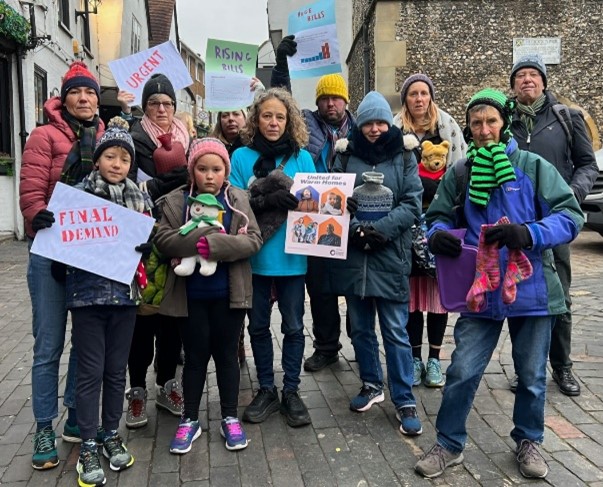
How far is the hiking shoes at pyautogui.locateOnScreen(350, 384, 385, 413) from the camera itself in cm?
388

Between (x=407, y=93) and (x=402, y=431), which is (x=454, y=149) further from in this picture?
(x=402, y=431)

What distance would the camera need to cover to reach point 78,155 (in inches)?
125

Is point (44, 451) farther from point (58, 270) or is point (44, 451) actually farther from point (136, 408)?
point (58, 270)

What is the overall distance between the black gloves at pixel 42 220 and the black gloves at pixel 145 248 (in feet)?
1.49

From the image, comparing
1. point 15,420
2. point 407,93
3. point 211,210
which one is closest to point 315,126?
point 407,93

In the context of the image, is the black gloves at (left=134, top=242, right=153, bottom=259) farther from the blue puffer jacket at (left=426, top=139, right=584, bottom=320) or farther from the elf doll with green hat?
the blue puffer jacket at (left=426, top=139, right=584, bottom=320)

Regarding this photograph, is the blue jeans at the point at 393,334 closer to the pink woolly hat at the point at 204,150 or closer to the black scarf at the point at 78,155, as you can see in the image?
the pink woolly hat at the point at 204,150

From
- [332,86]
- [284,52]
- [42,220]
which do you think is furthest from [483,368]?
[284,52]

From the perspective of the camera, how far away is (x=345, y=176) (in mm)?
3592

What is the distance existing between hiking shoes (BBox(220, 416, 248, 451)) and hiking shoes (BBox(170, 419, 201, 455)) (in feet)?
0.56

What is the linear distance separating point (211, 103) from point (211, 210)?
158 centimetres

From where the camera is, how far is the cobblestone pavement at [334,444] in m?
3.08

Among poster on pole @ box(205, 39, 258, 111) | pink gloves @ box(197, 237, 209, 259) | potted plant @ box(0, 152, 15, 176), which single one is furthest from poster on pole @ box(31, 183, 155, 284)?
potted plant @ box(0, 152, 15, 176)

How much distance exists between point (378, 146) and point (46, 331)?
226 centimetres
